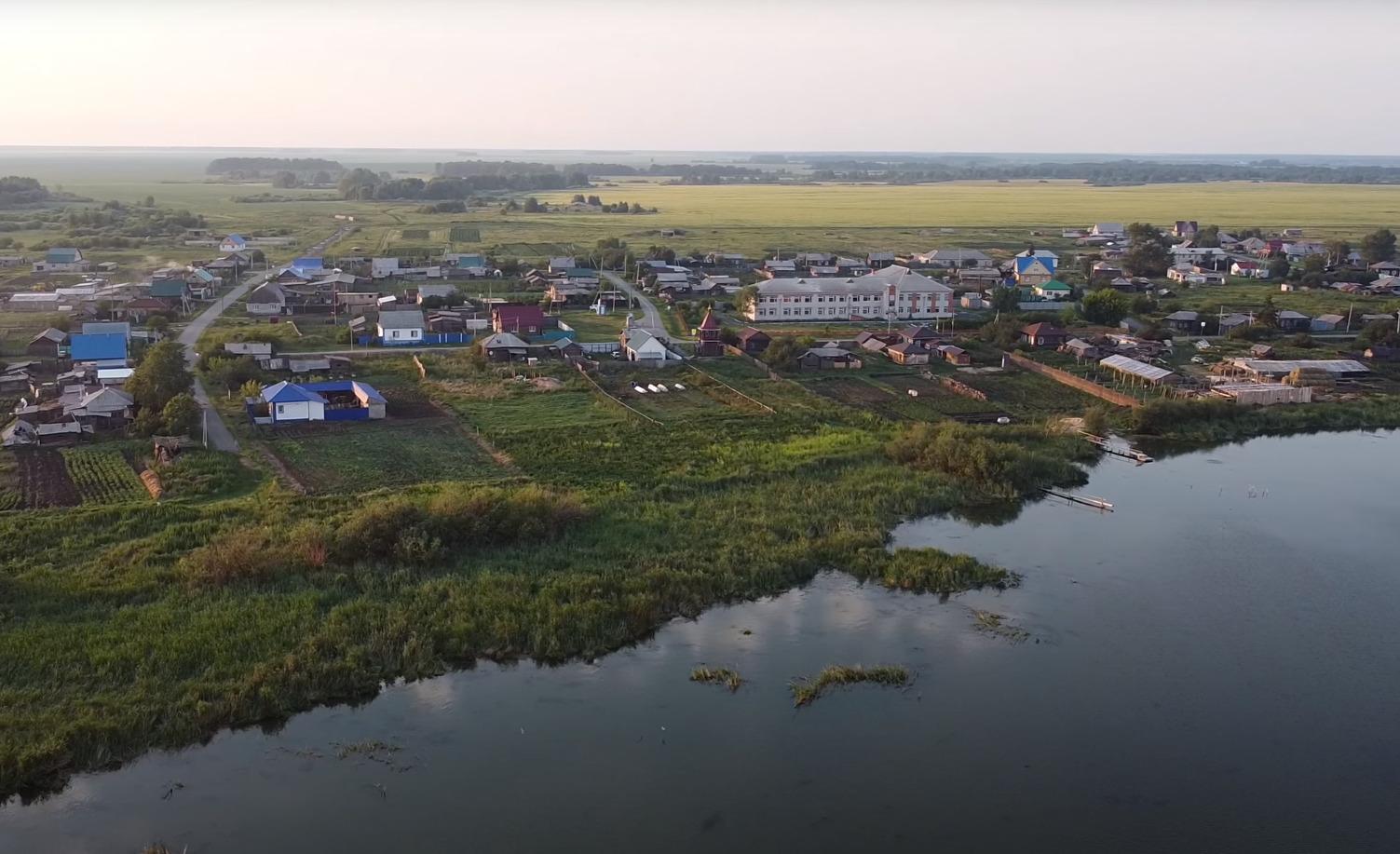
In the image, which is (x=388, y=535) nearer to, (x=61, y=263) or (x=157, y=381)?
(x=157, y=381)

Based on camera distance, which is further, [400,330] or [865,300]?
[865,300]

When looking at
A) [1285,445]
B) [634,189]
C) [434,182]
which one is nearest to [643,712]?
[1285,445]

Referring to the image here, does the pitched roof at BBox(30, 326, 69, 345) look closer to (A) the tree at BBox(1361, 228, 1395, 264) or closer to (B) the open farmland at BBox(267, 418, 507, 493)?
(B) the open farmland at BBox(267, 418, 507, 493)

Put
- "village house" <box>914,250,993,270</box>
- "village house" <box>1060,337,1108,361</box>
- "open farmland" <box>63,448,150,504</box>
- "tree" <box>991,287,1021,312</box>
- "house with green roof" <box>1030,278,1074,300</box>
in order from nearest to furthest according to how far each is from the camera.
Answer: "open farmland" <box>63,448,150,504</box> < "village house" <box>1060,337,1108,361</box> < "tree" <box>991,287,1021,312</box> < "house with green roof" <box>1030,278,1074,300</box> < "village house" <box>914,250,993,270</box>

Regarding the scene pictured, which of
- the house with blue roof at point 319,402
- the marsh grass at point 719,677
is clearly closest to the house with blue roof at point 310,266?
the house with blue roof at point 319,402

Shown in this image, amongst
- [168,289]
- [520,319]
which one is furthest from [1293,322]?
[168,289]

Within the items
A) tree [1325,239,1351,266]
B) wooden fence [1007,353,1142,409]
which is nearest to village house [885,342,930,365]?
wooden fence [1007,353,1142,409]
